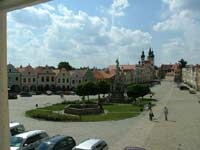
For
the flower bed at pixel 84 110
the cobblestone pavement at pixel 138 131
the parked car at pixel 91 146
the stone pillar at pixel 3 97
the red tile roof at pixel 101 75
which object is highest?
the red tile roof at pixel 101 75

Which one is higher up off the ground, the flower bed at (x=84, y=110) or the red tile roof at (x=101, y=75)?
the red tile roof at (x=101, y=75)

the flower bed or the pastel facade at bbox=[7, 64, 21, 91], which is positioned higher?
the pastel facade at bbox=[7, 64, 21, 91]

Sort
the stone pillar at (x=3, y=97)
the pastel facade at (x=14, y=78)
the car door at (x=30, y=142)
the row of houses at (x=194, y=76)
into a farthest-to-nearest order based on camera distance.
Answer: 1. the row of houses at (x=194, y=76)
2. the pastel facade at (x=14, y=78)
3. the car door at (x=30, y=142)
4. the stone pillar at (x=3, y=97)

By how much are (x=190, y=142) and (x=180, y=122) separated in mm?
8551

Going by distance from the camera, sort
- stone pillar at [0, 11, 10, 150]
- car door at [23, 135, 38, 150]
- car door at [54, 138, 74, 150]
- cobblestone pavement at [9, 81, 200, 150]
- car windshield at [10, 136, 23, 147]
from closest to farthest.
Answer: stone pillar at [0, 11, 10, 150]
car door at [54, 138, 74, 150]
car door at [23, 135, 38, 150]
car windshield at [10, 136, 23, 147]
cobblestone pavement at [9, 81, 200, 150]

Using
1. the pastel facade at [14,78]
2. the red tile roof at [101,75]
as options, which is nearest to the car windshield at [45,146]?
the pastel facade at [14,78]

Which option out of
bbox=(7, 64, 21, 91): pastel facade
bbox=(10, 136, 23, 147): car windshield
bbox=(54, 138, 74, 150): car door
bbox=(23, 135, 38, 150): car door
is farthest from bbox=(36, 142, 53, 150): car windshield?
bbox=(7, 64, 21, 91): pastel facade

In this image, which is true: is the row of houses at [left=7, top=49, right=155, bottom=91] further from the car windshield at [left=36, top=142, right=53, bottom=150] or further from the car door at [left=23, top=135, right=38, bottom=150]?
the car windshield at [left=36, top=142, right=53, bottom=150]

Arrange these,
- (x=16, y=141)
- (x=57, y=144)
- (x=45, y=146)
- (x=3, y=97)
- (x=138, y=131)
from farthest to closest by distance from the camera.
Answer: (x=138, y=131) < (x=16, y=141) < (x=57, y=144) < (x=45, y=146) < (x=3, y=97)

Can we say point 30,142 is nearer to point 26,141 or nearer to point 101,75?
point 26,141

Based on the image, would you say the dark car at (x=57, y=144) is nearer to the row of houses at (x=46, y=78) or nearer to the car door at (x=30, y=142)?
the car door at (x=30, y=142)

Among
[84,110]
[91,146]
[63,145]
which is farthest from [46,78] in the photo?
[91,146]

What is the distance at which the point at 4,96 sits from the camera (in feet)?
14.4

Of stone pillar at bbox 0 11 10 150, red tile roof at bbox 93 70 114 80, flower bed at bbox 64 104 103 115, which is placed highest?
red tile roof at bbox 93 70 114 80
